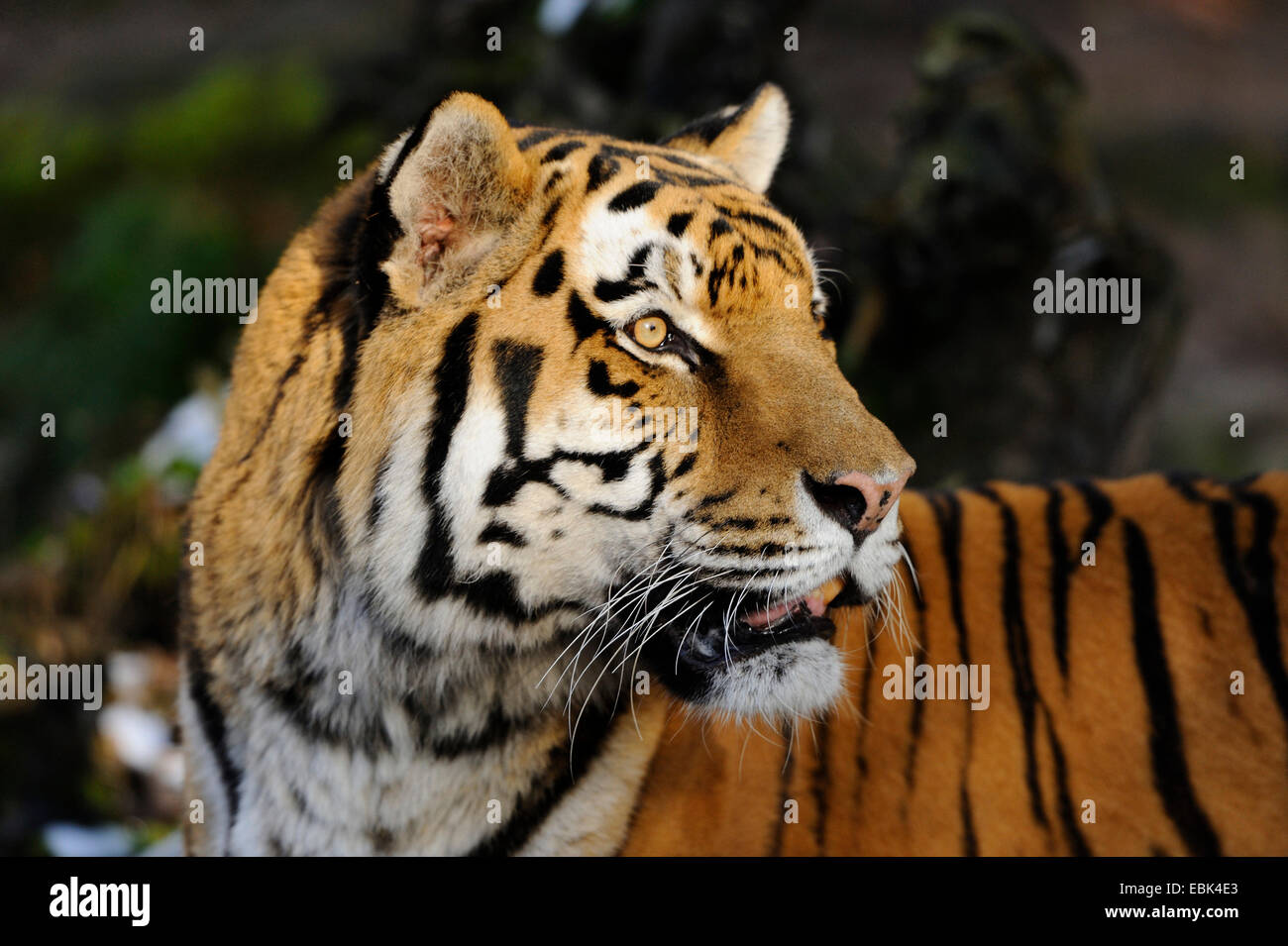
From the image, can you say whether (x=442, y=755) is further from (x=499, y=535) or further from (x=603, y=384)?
(x=603, y=384)

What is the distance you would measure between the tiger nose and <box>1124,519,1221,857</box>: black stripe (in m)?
0.71

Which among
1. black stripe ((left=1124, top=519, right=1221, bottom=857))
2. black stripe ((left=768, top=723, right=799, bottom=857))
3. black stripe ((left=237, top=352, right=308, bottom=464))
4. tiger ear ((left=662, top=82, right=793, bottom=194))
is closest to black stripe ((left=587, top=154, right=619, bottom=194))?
tiger ear ((left=662, top=82, right=793, bottom=194))

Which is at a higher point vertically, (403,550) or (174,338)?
(174,338)

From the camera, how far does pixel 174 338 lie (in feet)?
20.0

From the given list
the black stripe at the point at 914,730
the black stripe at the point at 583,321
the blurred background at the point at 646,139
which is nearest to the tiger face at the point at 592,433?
the black stripe at the point at 583,321

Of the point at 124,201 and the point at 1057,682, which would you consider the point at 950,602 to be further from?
the point at 124,201

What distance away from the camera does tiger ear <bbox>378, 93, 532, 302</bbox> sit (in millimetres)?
1670

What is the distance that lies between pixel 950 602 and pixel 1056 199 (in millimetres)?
1988

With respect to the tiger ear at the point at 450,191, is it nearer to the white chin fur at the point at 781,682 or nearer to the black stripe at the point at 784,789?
the white chin fur at the point at 781,682

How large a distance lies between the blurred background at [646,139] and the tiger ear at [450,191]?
6.15 ft

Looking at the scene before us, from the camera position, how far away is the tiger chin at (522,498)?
1.70 metres

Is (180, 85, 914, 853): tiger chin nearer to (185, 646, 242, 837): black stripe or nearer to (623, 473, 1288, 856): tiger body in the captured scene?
(185, 646, 242, 837): black stripe
